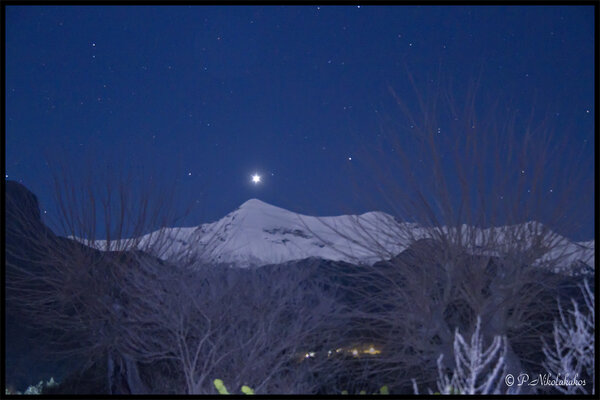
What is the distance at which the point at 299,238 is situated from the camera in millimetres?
15898

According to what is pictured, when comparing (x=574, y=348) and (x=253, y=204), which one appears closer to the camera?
(x=574, y=348)

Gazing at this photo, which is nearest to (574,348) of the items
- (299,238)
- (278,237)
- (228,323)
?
(228,323)

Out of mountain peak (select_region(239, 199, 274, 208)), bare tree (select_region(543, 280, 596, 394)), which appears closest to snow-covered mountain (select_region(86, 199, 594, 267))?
mountain peak (select_region(239, 199, 274, 208))

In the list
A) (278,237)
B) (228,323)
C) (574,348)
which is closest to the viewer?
(574,348)

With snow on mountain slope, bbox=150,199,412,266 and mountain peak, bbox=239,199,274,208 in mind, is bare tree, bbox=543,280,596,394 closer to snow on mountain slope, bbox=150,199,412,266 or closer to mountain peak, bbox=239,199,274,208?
snow on mountain slope, bbox=150,199,412,266

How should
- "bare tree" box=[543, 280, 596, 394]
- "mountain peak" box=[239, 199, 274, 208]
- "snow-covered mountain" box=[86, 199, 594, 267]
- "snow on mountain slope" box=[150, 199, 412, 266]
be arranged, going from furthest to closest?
"mountain peak" box=[239, 199, 274, 208] → "snow on mountain slope" box=[150, 199, 412, 266] → "snow-covered mountain" box=[86, 199, 594, 267] → "bare tree" box=[543, 280, 596, 394]

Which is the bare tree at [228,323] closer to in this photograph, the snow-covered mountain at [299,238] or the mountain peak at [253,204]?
the snow-covered mountain at [299,238]

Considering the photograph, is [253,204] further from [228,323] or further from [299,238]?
[228,323]

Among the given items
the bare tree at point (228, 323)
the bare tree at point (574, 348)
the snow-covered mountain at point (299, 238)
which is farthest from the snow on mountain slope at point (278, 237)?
the bare tree at point (574, 348)

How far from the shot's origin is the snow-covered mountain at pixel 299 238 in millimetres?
7441

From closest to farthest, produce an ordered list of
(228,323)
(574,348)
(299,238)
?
(574,348) → (228,323) → (299,238)

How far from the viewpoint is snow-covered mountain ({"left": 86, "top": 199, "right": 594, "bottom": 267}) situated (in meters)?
7.44

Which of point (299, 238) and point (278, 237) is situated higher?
point (278, 237)

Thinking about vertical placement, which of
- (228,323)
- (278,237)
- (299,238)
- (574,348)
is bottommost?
(228,323)
